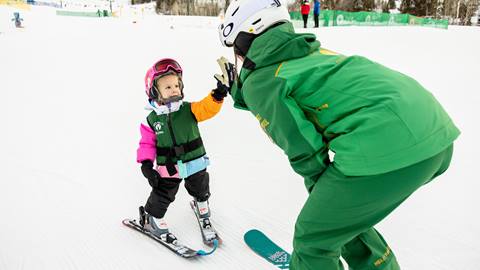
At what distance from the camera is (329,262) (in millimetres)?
1554

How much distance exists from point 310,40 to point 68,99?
583 centimetres

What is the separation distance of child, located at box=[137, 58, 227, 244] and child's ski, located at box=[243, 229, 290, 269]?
34 cm

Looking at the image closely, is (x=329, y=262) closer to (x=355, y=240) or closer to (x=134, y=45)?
(x=355, y=240)

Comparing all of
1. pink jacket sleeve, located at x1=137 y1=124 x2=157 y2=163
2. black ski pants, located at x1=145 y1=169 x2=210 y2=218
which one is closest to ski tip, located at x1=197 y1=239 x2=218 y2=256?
black ski pants, located at x1=145 y1=169 x2=210 y2=218

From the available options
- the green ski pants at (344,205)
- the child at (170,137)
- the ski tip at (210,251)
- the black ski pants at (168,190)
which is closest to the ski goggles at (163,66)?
the child at (170,137)

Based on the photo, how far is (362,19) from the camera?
21.1 meters

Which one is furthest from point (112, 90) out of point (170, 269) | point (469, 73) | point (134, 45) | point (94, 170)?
point (469, 73)

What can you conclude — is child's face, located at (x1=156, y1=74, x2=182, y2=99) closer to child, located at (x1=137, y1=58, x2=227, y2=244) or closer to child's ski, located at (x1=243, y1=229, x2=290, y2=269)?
child, located at (x1=137, y1=58, x2=227, y2=244)

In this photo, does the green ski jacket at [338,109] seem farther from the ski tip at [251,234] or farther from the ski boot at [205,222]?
the ski boot at [205,222]

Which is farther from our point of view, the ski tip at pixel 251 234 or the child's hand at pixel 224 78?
the ski tip at pixel 251 234

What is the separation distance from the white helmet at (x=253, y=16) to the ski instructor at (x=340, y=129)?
23 centimetres

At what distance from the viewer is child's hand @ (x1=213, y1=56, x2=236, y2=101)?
227cm

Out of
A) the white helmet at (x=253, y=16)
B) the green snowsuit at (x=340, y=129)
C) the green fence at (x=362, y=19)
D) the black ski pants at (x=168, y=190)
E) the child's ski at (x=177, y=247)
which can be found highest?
the green fence at (x=362, y=19)

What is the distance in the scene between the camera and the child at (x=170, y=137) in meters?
2.62
